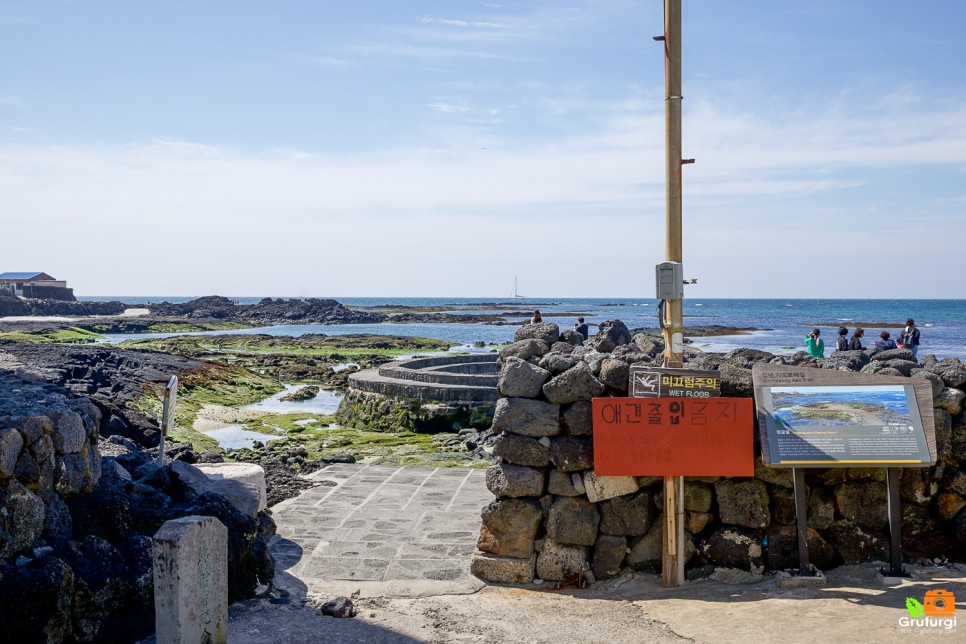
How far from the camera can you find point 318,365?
126ft

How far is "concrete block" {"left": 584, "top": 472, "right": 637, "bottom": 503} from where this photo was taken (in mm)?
7113

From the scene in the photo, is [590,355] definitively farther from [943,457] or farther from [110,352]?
[110,352]

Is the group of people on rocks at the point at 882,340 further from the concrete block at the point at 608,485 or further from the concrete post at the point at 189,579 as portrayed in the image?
the concrete post at the point at 189,579

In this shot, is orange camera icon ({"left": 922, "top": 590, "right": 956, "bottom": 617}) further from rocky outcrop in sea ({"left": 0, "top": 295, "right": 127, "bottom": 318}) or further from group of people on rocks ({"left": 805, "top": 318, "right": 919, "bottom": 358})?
rocky outcrop in sea ({"left": 0, "top": 295, "right": 127, "bottom": 318})

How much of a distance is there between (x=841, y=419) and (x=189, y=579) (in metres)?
5.17

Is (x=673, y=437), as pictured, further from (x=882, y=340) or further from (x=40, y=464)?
(x=882, y=340)

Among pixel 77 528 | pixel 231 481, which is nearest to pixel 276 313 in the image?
pixel 231 481

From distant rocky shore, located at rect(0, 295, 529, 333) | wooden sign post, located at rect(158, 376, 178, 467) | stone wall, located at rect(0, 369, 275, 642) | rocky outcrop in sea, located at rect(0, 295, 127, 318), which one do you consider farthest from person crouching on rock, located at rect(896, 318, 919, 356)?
rocky outcrop in sea, located at rect(0, 295, 127, 318)

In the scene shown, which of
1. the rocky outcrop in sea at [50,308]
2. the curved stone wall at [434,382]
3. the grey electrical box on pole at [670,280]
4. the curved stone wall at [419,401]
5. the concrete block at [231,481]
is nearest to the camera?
the grey electrical box on pole at [670,280]

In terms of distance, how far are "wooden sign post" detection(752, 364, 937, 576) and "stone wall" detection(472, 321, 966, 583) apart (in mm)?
341

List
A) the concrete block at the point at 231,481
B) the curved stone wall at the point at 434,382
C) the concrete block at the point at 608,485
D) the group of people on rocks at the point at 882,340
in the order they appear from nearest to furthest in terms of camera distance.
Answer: the concrete block at the point at 608,485, the concrete block at the point at 231,481, the group of people on rocks at the point at 882,340, the curved stone wall at the point at 434,382

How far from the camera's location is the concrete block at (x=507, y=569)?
23.9 feet

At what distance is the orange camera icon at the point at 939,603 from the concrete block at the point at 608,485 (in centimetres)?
235

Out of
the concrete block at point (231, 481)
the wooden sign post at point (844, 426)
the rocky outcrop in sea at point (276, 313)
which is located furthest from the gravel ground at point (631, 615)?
the rocky outcrop in sea at point (276, 313)
